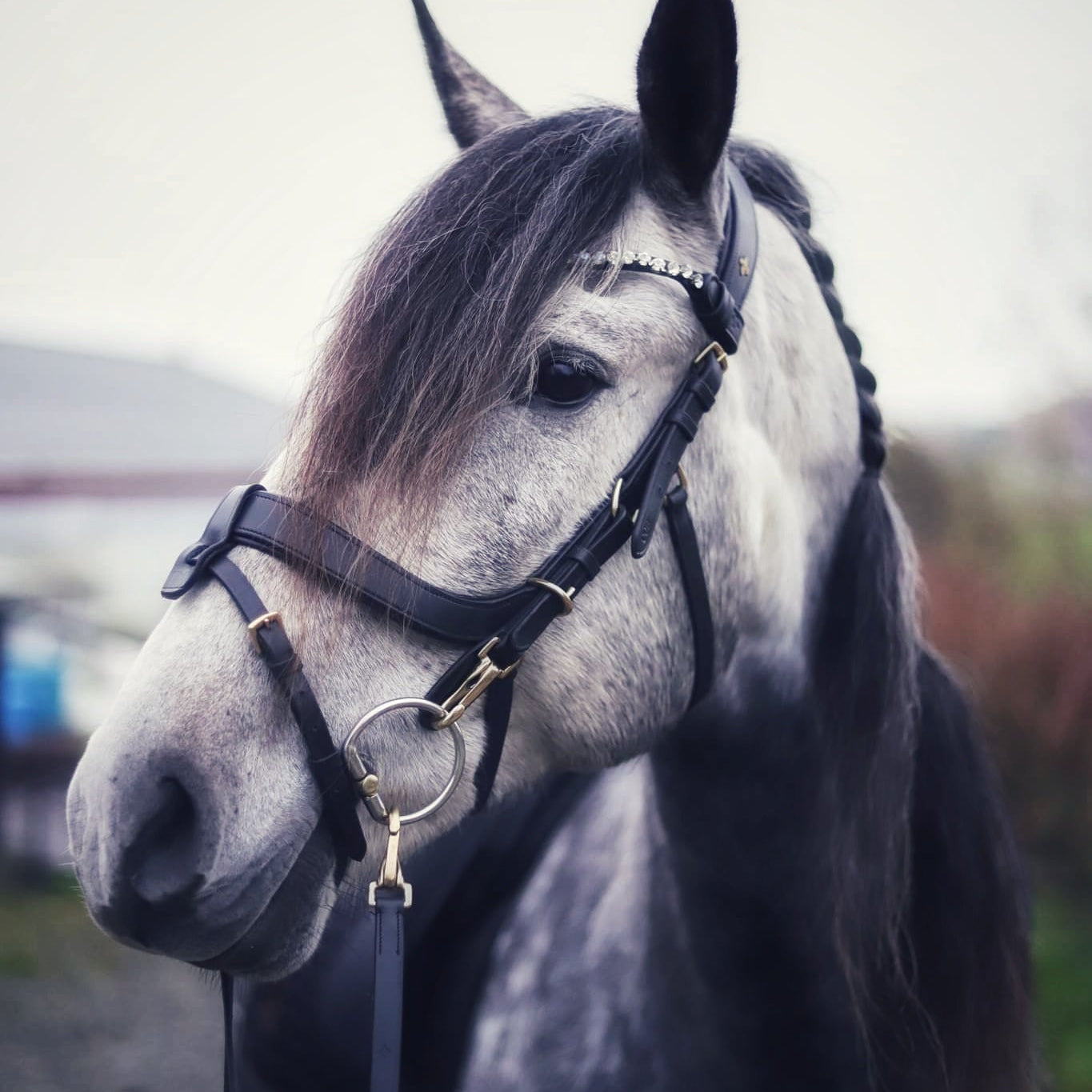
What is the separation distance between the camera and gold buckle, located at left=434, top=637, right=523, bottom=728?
124cm

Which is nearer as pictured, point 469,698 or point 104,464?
point 469,698

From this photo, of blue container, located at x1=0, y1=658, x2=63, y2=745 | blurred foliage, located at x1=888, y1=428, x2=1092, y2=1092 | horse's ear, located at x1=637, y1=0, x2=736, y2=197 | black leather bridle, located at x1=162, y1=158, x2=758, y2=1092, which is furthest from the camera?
blue container, located at x1=0, y1=658, x2=63, y2=745

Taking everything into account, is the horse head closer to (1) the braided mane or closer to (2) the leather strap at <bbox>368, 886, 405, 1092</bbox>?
(2) the leather strap at <bbox>368, 886, 405, 1092</bbox>

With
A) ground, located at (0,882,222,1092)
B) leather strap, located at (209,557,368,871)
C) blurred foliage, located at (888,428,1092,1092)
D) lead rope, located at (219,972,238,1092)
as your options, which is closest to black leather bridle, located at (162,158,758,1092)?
leather strap, located at (209,557,368,871)

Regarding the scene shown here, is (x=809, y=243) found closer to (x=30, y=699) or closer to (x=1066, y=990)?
(x=1066, y=990)

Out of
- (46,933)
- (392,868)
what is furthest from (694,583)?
(46,933)

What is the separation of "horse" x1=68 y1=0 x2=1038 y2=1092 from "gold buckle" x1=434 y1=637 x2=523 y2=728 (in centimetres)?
1

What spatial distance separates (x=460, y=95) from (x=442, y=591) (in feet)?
3.81

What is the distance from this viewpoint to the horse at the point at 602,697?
1.16 meters

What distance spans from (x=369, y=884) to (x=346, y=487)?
1.84ft

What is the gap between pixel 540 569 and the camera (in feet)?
4.20

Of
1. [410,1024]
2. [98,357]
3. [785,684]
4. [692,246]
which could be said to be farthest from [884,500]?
[98,357]

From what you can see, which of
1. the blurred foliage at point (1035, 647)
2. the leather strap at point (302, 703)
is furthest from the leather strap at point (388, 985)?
the blurred foliage at point (1035, 647)

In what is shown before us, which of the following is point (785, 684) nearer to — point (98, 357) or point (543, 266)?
point (543, 266)
